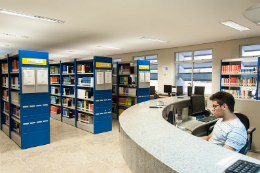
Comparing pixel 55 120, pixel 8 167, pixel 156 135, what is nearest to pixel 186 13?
pixel 156 135

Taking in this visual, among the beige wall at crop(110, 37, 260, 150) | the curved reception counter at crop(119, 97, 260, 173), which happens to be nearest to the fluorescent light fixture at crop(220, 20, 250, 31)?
the beige wall at crop(110, 37, 260, 150)

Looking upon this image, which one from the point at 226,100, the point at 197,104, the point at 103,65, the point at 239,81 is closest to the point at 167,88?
the point at 239,81

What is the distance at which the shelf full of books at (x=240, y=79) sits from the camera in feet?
20.1

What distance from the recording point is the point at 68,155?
150 inches

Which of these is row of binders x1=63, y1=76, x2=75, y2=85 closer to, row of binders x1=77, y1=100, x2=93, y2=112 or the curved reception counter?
row of binders x1=77, y1=100, x2=93, y2=112

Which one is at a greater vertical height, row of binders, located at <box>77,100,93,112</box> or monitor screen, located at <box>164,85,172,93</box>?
monitor screen, located at <box>164,85,172,93</box>

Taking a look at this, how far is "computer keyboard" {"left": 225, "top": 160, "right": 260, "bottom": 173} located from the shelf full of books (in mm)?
5871

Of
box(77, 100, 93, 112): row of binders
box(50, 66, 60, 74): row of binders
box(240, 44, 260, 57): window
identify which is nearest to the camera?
box(77, 100, 93, 112): row of binders

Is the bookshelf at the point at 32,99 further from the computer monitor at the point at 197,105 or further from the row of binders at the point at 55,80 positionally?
the computer monitor at the point at 197,105

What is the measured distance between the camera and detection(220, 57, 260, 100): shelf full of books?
611 cm

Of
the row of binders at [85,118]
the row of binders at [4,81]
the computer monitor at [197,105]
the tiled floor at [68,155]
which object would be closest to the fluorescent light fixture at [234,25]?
the computer monitor at [197,105]

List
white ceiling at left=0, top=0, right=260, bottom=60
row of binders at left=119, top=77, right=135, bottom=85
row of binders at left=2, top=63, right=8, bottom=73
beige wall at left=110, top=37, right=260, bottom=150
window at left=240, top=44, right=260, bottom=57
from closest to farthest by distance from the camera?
white ceiling at left=0, top=0, right=260, bottom=60 → beige wall at left=110, top=37, right=260, bottom=150 → row of binders at left=2, top=63, right=8, bottom=73 → row of binders at left=119, top=77, right=135, bottom=85 → window at left=240, top=44, right=260, bottom=57

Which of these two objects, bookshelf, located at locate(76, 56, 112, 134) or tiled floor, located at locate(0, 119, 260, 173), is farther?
bookshelf, located at locate(76, 56, 112, 134)

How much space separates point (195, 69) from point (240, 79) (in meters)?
2.40
